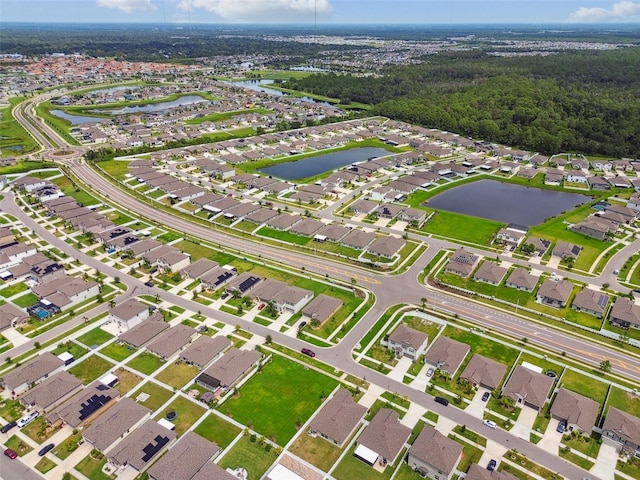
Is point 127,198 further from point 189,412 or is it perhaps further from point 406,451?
point 406,451

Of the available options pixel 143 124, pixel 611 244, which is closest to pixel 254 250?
pixel 611 244

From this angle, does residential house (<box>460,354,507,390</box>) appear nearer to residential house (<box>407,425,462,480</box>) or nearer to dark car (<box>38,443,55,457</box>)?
residential house (<box>407,425,462,480</box>)

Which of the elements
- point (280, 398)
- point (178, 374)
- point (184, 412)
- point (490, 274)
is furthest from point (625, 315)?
point (178, 374)

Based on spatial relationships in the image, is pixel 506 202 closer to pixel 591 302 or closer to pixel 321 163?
pixel 591 302

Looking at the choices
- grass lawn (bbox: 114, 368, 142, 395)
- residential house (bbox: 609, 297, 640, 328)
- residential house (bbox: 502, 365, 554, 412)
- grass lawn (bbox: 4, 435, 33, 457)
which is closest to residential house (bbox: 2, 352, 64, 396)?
grass lawn (bbox: 4, 435, 33, 457)

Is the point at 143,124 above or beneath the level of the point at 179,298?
above

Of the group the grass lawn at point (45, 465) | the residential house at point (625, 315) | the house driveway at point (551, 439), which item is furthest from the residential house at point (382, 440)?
the residential house at point (625, 315)
